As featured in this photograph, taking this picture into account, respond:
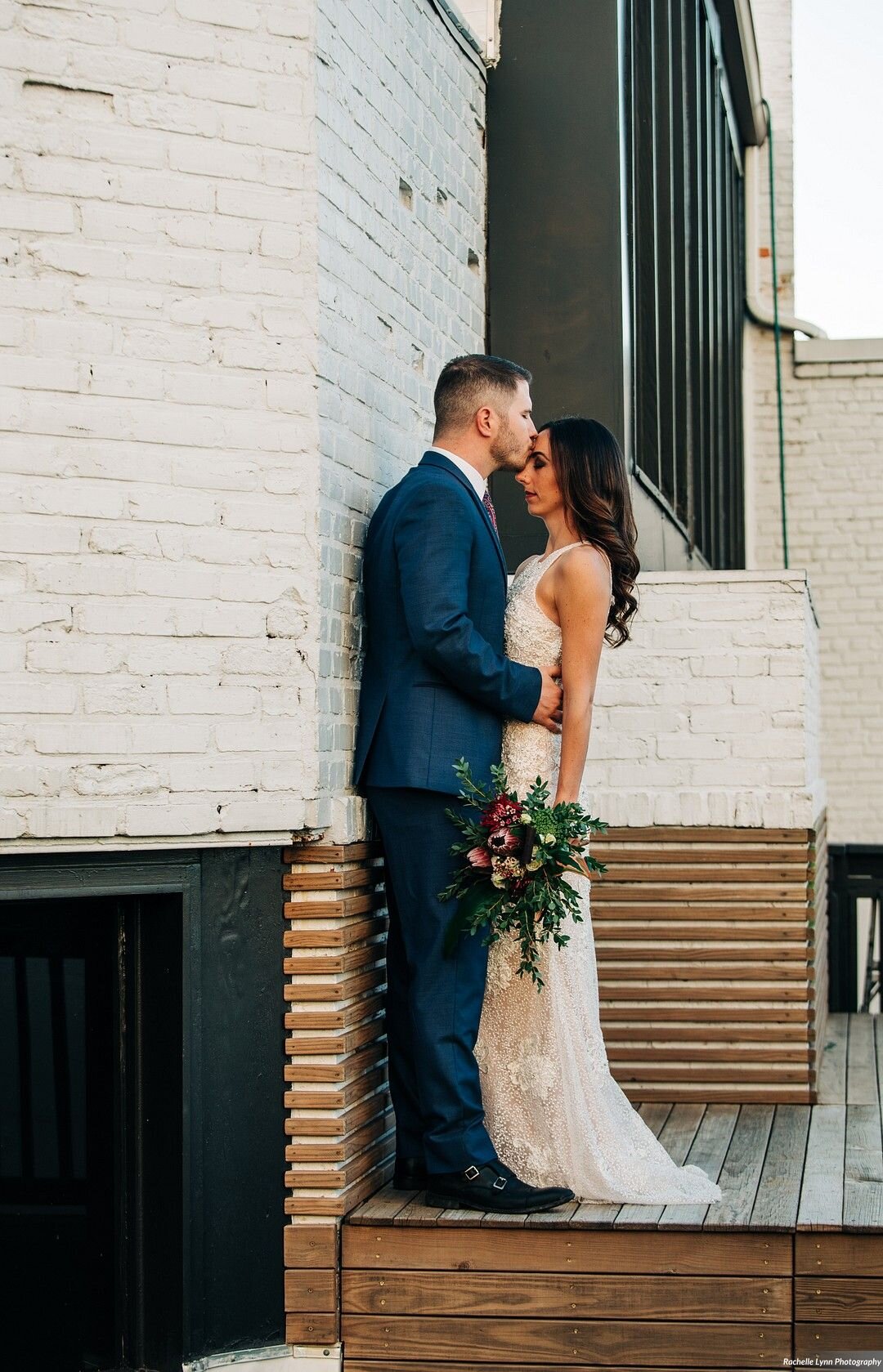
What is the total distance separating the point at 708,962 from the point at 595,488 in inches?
77.1

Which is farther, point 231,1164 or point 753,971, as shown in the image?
point 753,971

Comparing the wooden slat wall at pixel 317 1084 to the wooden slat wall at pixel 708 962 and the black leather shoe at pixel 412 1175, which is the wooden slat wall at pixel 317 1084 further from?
the wooden slat wall at pixel 708 962

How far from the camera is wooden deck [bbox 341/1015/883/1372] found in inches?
149

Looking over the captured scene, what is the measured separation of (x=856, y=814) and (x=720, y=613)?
25.1ft

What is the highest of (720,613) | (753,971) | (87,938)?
(720,613)

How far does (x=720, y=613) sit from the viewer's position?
5.55 meters

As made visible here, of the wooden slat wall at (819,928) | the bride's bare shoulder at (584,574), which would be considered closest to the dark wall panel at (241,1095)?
the bride's bare shoulder at (584,574)

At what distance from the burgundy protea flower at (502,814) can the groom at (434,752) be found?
12 centimetres

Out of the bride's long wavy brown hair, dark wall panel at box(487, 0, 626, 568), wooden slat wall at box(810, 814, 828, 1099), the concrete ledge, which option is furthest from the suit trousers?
the concrete ledge

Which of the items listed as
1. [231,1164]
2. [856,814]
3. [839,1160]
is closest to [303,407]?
[231,1164]

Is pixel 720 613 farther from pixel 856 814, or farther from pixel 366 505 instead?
pixel 856 814

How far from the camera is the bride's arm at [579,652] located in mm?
4176

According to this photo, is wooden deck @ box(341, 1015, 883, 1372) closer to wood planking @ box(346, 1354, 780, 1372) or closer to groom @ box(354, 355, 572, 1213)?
wood planking @ box(346, 1354, 780, 1372)

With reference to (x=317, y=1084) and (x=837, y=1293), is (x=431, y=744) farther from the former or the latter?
(x=837, y=1293)
